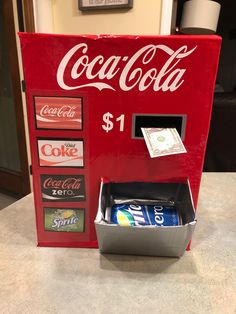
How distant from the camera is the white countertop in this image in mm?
526

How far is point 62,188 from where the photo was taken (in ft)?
2.22

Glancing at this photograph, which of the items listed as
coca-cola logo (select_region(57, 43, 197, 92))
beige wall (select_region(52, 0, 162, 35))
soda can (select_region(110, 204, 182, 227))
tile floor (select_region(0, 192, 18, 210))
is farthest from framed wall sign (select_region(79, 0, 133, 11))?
tile floor (select_region(0, 192, 18, 210))

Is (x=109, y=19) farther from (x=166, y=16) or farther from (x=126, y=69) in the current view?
(x=126, y=69)

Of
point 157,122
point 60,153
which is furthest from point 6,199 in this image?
point 157,122

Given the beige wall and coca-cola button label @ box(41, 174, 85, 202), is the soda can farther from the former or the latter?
the beige wall

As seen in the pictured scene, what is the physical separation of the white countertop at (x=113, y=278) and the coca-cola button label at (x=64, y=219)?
5 cm

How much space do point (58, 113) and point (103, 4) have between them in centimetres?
138

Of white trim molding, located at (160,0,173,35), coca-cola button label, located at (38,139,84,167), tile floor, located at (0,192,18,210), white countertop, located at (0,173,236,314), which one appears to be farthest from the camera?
tile floor, located at (0,192,18,210)

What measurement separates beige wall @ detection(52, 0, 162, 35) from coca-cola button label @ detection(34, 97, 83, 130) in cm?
133

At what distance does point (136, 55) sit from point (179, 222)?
0.39 meters

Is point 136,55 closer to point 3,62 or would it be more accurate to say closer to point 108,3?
point 108,3

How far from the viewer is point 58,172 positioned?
2.17 feet

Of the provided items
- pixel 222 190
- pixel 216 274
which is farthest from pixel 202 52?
pixel 222 190

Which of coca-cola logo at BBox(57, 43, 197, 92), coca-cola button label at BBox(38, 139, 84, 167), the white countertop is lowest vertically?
the white countertop
